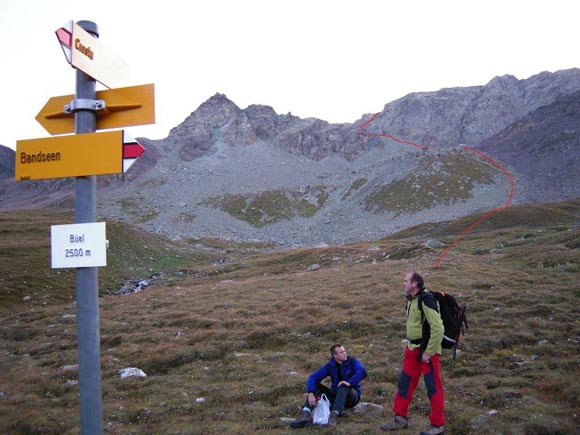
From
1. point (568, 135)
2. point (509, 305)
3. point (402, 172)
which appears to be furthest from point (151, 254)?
point (568, 135)

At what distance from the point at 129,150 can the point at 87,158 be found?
1.69 feet

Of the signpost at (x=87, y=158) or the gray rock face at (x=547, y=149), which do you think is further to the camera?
the gray rock face at (x=547, y=149)

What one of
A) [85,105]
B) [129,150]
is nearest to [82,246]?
[129,150]

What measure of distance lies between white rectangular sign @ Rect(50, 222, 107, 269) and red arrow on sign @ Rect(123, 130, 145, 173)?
0.83m

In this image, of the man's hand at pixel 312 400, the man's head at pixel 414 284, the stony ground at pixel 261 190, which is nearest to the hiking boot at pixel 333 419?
the man's hand at pixel 312 400

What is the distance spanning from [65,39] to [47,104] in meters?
1.19

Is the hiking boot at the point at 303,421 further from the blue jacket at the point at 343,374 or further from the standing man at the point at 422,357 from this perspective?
the standing man at the point at 422,357

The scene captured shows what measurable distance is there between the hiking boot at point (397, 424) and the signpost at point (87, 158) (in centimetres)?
584

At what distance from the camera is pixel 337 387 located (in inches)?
407

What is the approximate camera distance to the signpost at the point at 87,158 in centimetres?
534

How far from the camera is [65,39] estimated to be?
5234 mm

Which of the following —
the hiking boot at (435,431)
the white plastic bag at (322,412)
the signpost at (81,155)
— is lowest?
the white plastic bag at (322,412)

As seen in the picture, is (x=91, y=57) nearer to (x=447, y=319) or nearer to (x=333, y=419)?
(x=447, y=319)

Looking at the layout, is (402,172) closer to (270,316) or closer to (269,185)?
(269,185)
